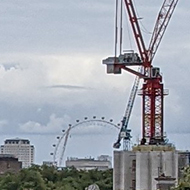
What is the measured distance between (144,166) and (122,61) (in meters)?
21.2

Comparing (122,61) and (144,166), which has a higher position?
(122,61)

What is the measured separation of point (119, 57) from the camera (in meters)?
170

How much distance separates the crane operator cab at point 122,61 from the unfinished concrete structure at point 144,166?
13.9 meters

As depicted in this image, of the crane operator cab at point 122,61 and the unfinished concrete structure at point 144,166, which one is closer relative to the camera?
the unfinished concrete structure at point 144,166

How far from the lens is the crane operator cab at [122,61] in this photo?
552 ft

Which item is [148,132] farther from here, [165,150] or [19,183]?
[19,183]

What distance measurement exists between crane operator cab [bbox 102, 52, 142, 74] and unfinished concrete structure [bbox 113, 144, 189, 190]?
13.9 m

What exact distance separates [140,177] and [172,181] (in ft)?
107

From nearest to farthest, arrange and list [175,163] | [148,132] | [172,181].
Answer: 1. [172,181]
2. [175,163]
3. [148,132]

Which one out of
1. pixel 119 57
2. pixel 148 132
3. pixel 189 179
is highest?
pixel 119 57

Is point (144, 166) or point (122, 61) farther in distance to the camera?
point (122, 61)

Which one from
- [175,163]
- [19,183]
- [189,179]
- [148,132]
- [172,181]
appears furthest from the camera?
[19,183]

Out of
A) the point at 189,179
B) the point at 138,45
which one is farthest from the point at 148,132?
the point at 189,179

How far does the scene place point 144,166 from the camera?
502 ft
